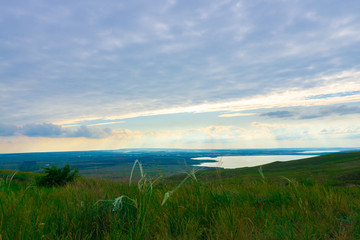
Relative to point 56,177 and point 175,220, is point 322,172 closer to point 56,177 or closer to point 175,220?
point 175,220

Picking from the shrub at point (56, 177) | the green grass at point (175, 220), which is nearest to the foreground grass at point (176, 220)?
the green grass at point (175, 220)

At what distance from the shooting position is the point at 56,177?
43.3ft

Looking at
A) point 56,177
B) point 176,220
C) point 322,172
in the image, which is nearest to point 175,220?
point 176,220

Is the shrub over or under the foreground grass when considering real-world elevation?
under

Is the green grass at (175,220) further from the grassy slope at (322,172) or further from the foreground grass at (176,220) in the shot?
the grassy slope at (322,172)

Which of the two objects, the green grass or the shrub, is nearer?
the green grass

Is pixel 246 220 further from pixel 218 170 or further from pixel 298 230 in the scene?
pixel 218 170

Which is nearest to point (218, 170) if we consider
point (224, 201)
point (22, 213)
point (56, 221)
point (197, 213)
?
point (224, 201)

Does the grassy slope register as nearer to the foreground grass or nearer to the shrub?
the foreground grass

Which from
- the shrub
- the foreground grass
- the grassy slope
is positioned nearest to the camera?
the foreground grass

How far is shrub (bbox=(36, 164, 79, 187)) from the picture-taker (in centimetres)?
1312

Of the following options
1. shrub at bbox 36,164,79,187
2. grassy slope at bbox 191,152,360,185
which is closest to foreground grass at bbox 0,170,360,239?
grassy slope at bbox 191,152,360,185

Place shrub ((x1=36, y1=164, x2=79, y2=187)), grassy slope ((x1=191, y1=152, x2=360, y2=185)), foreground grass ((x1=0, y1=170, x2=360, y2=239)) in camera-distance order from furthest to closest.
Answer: shrub ((x1=36, y1=164, x2=79, y2=187))
grassy slope ((x1=191, y1=152, x2=360, y2=185))
foreground grass ((x1=0, y1=170, x2=360, y2=239))

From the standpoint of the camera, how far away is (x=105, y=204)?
422 centimetres
